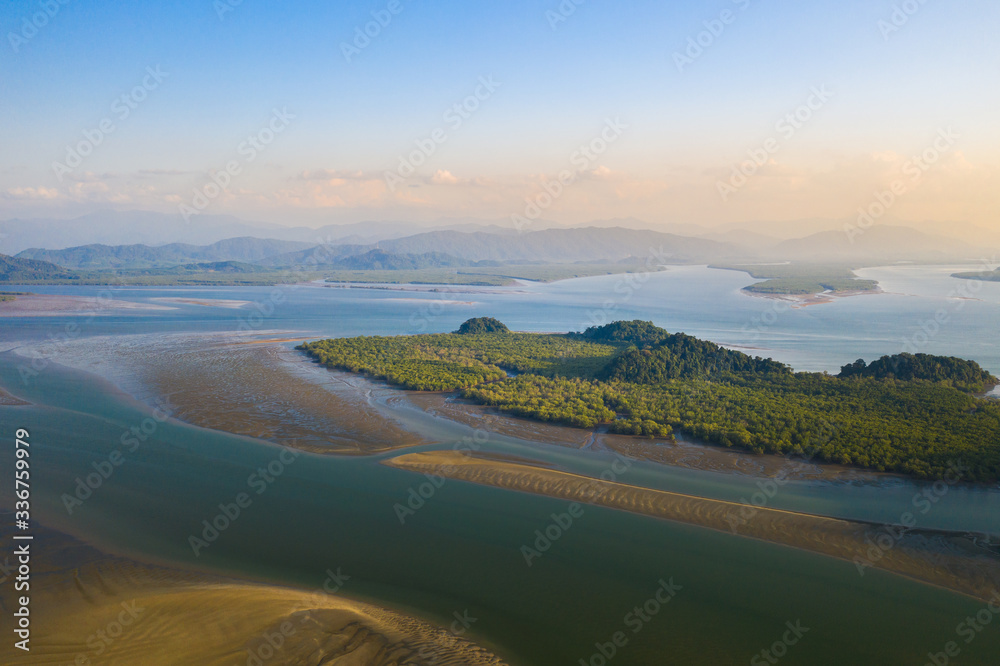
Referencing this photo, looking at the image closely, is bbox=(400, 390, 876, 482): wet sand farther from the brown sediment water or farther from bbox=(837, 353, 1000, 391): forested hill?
bbox=(837, 353, 1000, 391): forested hill

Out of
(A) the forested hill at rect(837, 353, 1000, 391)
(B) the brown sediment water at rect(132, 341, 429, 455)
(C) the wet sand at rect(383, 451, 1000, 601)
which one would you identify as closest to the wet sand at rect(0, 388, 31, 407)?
(B) the brown sediment water at rect(132, 341, 429, 455)

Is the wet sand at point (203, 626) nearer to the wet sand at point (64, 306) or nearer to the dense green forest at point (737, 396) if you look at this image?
the dense green forest at point (737, 396)

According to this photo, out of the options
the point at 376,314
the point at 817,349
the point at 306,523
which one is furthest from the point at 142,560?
the point at 376,314

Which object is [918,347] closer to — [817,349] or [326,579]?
[817,349]

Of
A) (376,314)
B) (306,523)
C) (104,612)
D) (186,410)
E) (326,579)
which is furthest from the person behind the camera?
(376,314)

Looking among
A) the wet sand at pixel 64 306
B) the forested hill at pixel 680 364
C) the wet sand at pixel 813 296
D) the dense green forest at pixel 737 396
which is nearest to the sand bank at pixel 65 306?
the wet sand at pixel 64 306
